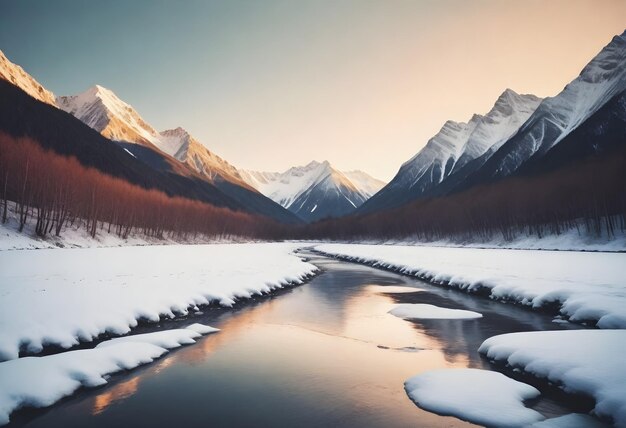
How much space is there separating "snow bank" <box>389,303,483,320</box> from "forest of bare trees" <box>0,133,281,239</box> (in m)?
65.5

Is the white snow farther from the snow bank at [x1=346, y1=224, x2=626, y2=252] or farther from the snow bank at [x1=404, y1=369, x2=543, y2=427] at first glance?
the snow bank at [x1=346, y1=224, x2=626, y2=252]

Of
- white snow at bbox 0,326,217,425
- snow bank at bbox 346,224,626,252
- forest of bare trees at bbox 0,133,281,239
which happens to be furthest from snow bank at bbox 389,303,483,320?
forest of bare trees at bbox 0,133,281,239

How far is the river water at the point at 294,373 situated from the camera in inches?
332

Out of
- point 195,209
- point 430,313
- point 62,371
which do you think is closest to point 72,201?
point 195,209

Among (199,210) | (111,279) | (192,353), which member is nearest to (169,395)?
(192,353)

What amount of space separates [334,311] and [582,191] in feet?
263

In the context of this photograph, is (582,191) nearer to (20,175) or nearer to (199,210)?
(20,175)

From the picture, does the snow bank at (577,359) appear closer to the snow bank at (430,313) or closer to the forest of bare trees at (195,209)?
the snow bank at (430,313)

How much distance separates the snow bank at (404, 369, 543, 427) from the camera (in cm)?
807

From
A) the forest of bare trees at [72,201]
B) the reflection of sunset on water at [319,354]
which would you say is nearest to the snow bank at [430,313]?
the reflection of sunset on water at [319,354]

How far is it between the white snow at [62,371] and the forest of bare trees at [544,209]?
8026 centimetres

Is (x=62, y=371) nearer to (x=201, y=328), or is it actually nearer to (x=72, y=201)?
(x=201, y=328)

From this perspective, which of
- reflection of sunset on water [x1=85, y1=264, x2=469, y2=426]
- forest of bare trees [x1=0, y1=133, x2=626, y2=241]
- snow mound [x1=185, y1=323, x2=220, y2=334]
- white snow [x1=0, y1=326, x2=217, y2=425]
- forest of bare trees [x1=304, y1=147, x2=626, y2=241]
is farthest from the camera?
forest of bare trees [x1=304, y1=147, x2=626, y2=241]

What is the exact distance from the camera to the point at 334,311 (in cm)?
2148
